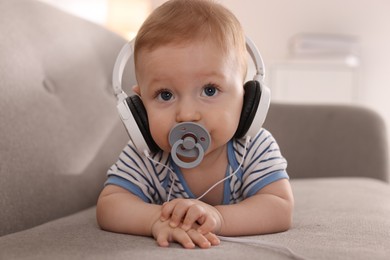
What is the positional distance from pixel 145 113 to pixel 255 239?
28 cm

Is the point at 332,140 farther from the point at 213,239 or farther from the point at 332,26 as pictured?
the point at 332,26

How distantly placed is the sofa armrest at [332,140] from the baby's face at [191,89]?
2.66ft

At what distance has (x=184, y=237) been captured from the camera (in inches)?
31.9

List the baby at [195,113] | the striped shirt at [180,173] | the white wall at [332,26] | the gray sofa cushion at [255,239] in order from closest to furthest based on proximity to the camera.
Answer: the gray sofa cushion at [255,239], the baby at [195,113], the striped shirt at [180,173], the white wall at [332,26]

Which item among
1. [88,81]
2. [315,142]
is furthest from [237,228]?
[315,142]

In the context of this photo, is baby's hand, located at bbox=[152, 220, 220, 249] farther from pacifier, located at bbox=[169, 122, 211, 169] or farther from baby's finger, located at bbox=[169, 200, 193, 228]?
pacifier, located at bbox=[169, 122, 211, 169]

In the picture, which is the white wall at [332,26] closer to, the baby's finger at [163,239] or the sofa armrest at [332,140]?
the sofa armrest at [332,140]

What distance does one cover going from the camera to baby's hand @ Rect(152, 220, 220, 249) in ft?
2.63

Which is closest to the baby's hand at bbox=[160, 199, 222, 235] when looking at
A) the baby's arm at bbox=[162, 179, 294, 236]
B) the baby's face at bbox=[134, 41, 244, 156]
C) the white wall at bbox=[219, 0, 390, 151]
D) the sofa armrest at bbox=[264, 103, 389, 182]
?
the baby's arm at bbox=[162, 179, 294, 236]

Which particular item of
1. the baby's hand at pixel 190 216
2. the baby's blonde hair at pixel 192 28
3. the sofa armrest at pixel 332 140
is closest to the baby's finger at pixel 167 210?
the baby's hand at pixel 190 216

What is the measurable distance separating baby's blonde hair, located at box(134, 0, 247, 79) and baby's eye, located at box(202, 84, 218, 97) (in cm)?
6

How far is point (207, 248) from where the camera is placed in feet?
2.62

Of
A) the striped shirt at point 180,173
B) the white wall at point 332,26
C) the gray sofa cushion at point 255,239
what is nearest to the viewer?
the gray sofa cushion at point 255,239

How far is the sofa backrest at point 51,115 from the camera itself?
107cm
